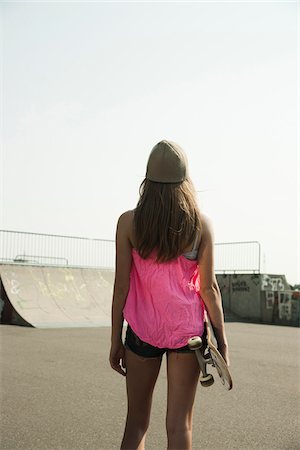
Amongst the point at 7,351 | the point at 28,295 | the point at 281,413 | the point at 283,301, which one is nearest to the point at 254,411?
the point at 281,413

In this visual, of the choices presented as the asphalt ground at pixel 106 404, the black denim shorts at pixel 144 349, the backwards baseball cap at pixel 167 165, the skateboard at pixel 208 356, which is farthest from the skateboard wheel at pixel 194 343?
the asphalt ground at pixel 106 404

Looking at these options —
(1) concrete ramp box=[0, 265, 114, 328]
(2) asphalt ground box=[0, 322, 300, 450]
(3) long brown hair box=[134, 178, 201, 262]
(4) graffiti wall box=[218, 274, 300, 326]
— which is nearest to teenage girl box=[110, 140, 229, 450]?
(3) long brown hair box=[134, 178, 201, 262]

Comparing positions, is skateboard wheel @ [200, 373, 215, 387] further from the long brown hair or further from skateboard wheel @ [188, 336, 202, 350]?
the long brown hair

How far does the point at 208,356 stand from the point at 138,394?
397 mm

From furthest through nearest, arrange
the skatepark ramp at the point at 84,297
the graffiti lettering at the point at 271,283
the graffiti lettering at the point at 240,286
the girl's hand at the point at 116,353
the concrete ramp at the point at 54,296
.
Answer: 1. the graffiti lettering at the point at 240,286
2. the graffiti lettering at the point at 271,283
3. the skatepark ramp at the point at 84,297
4. the concrete ramp at the point at 54,296
5. the girl's hand at the point at 116,353

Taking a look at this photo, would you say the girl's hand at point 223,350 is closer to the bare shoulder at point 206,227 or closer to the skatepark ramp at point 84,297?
the bare shoulder at point 206,227

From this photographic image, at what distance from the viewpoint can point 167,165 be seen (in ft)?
10.6

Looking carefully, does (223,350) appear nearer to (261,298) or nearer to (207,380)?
(207,380)

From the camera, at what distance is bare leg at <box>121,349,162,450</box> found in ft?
10.4

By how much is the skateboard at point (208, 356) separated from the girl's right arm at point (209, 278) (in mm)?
59

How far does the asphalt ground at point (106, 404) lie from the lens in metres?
5.32

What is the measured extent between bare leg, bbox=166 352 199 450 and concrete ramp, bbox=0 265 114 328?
44.0 feet

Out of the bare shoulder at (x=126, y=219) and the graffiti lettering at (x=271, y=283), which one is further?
the graffiti lettering at (x=271, y=283)

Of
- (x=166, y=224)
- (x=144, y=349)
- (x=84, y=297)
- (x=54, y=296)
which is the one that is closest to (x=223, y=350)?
(x=144, y=349)
